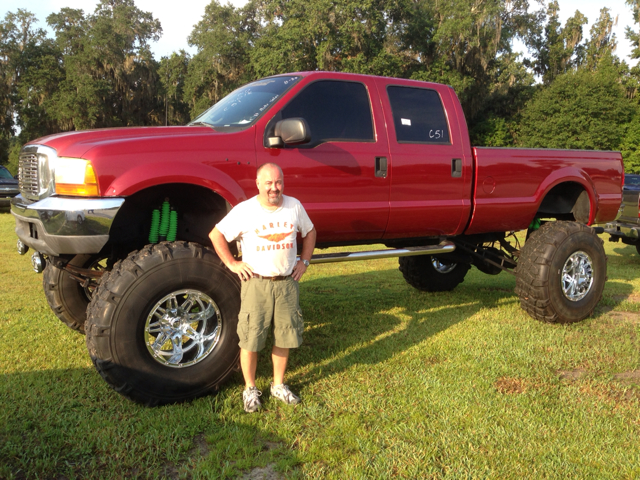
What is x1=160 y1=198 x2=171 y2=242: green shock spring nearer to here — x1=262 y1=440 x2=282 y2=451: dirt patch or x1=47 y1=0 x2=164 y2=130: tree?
x1=262 y1=440 x2=282 y2=451: dirt patch

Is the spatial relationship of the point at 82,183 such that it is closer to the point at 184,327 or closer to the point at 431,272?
the point at 184,327

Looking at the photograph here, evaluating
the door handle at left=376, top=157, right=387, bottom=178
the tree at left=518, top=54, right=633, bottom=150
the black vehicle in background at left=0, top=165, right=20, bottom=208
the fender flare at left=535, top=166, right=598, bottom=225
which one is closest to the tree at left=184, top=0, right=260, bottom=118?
the tree at left=518, top=54, right=633, bottom=150

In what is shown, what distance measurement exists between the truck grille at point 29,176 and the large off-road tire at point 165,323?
0.85 metres

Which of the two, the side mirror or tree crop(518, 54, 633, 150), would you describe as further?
tree crop(518, 54, 633, 150)

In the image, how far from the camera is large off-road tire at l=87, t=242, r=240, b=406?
344 cm

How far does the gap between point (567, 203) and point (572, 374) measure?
104 inches

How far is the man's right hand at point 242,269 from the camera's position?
11.7 feet

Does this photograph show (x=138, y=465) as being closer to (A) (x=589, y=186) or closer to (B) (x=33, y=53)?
(A) (x=589, y=186)

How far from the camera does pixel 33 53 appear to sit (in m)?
41.0

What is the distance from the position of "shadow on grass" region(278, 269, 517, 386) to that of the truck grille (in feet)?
6.96

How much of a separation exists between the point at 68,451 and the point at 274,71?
3547 cm

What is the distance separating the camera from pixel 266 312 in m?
3.61

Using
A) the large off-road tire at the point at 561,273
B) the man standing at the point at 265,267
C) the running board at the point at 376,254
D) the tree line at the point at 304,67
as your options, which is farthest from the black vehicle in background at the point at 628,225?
the tree line at the point at 304,67

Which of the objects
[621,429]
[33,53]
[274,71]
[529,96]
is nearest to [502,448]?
[621,429]
